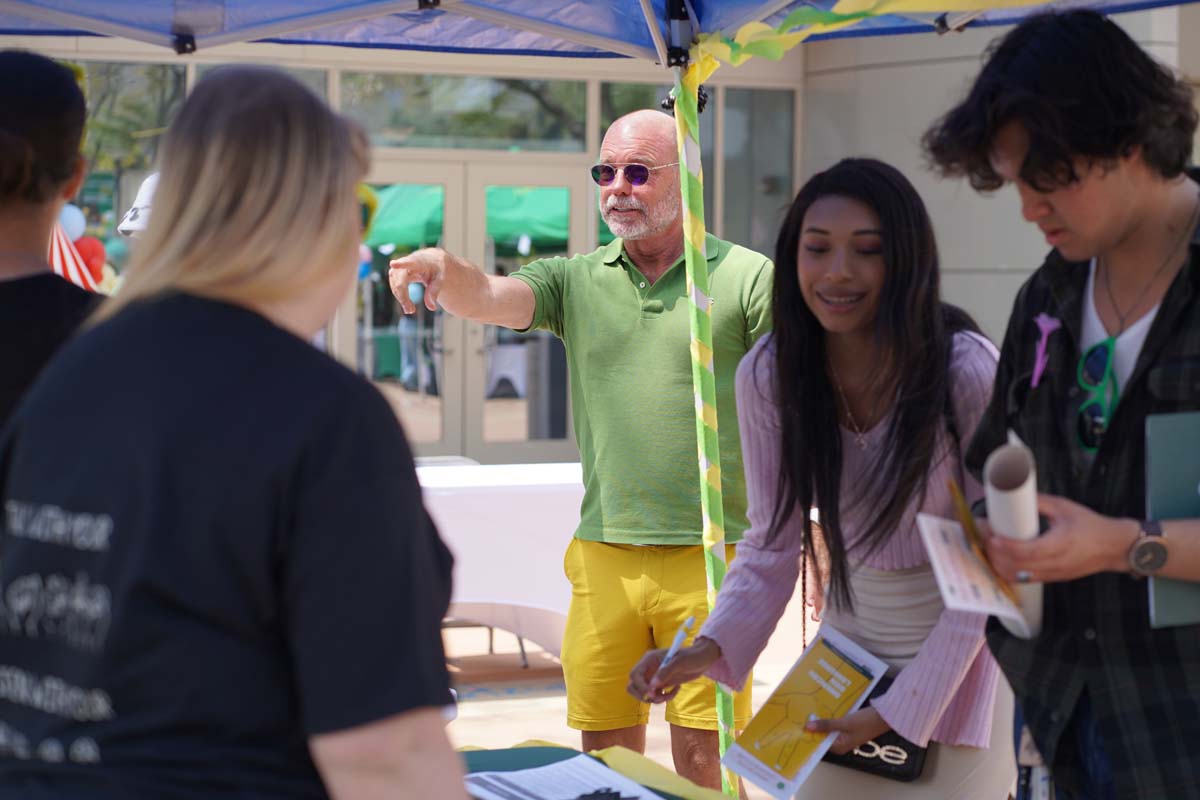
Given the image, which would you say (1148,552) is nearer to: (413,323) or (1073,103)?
(1073,103)

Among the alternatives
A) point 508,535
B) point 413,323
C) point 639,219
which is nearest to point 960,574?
point 639,219

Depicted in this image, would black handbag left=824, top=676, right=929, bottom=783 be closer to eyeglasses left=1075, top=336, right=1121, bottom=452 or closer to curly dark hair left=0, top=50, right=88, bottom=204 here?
eyeglasses left=1075, top=336, right=1121, bottom=452

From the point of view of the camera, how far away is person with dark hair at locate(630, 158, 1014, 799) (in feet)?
7.16

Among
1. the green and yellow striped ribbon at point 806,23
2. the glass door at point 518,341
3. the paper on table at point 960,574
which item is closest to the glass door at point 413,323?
the glass door at point 518,341

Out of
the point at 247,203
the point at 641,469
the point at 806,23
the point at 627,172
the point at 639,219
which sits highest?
the point at 806,23

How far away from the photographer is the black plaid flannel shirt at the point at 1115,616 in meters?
1.71

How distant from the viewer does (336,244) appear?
52.1 inches

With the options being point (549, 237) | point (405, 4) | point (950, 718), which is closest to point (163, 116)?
point (549, 237)

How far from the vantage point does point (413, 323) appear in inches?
430

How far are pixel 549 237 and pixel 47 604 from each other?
32.6 feet

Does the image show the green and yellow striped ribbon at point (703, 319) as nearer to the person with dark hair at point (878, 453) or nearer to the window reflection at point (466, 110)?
the person with dark hair at point (878, 453)

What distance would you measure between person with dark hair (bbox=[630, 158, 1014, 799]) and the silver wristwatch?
1.77ft

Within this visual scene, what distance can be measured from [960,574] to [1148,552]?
0.24 meters

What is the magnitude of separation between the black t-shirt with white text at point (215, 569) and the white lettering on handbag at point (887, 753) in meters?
1.16
